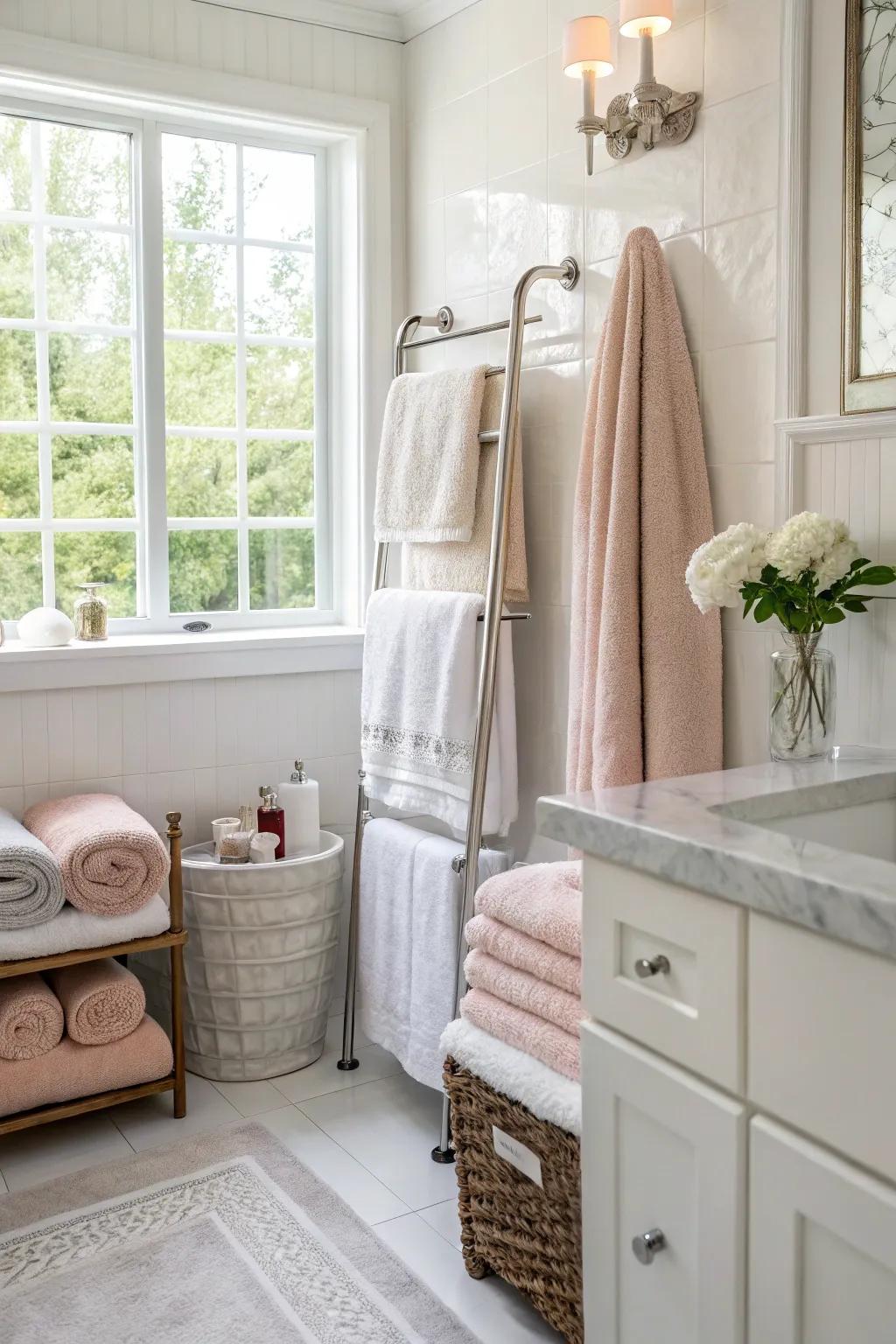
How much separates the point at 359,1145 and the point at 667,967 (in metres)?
1.22

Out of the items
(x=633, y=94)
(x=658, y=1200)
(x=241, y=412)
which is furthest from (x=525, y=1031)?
(x=241, y=412)

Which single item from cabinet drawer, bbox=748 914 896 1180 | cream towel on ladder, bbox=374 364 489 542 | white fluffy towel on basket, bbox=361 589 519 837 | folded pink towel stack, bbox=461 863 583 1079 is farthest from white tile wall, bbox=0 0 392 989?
cabinet drawer, bbox=748 914 896 1180

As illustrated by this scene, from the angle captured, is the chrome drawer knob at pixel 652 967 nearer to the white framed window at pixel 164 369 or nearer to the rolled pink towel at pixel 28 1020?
the rolled pink towel at pixel 28 1020

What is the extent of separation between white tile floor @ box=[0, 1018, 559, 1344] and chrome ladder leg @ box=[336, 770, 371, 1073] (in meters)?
0.04

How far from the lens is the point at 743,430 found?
1.84 meters

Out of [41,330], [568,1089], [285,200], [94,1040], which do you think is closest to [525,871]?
[568,1089]

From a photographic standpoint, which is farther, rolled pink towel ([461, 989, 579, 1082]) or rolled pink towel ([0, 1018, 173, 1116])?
rolled pink towel ([0, 1018, 173, 1116])

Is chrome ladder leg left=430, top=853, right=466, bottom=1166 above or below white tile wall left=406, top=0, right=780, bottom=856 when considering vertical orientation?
below

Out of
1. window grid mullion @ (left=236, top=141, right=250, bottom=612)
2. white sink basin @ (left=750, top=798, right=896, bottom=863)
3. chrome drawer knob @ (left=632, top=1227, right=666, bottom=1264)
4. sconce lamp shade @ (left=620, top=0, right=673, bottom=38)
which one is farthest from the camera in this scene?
window grid mullion @ (left=236, top=141, right=250, bottom=612)

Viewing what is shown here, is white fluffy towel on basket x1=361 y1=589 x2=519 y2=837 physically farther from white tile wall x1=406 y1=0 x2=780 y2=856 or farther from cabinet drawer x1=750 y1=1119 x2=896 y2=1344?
cabinet drawer x1=750 y1=1119 x2=896 y2=1344

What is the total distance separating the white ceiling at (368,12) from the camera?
2547 millimetres

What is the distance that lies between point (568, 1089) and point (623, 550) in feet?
2.65

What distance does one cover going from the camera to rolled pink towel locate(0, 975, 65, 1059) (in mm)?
2117

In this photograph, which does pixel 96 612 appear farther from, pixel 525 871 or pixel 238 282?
pixel 525 871
